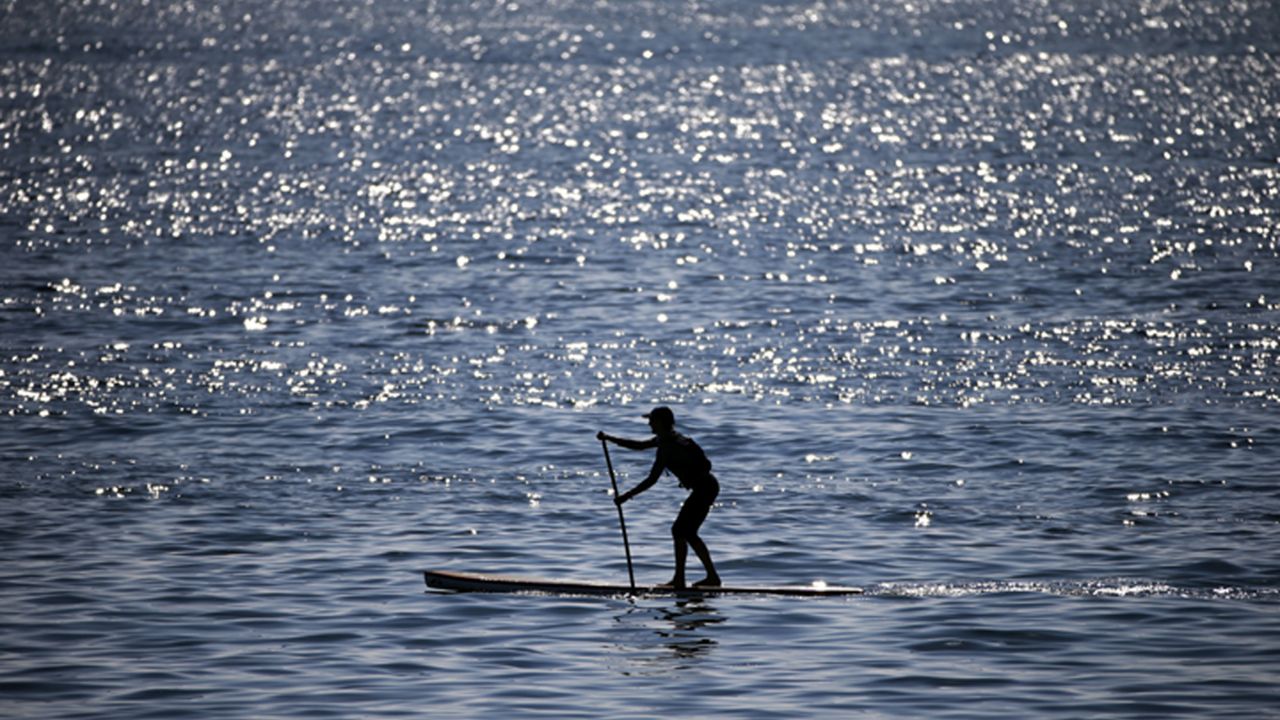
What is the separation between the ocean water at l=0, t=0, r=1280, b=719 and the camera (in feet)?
66.3

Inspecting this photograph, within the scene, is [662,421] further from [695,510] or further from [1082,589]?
[1082,589]

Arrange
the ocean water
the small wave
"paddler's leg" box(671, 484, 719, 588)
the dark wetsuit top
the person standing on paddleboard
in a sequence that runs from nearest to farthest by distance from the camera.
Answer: the ocean water, the small wave, "paddler's leg" box(671, 484, 719, 588), the person standing on paddleboard, the dark wetsuit top

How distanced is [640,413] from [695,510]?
41.6ft

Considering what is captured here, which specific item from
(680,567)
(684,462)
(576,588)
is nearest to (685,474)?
(684,462)

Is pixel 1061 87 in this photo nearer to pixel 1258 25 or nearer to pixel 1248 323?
pixel 1258 25

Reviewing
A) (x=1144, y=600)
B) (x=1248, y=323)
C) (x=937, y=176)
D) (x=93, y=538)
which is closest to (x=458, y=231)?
(x=937, y=176)

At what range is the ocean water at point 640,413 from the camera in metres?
20.2

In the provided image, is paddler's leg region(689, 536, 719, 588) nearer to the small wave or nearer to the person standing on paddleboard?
the person standing on paddleboard

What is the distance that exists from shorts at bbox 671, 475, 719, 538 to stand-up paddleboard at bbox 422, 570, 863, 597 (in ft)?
2.63

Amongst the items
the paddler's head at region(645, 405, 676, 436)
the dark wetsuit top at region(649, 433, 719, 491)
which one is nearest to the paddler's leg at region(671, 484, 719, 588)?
the dark wetsuit top at region(649, 433, 719, 491)

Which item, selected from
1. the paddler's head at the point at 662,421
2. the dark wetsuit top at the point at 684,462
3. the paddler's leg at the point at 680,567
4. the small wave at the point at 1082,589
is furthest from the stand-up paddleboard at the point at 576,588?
the paddler's head at the point at 662,421

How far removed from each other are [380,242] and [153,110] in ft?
164

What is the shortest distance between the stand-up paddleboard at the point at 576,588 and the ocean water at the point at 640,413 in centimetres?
21

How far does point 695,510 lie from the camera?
76.7 feet
